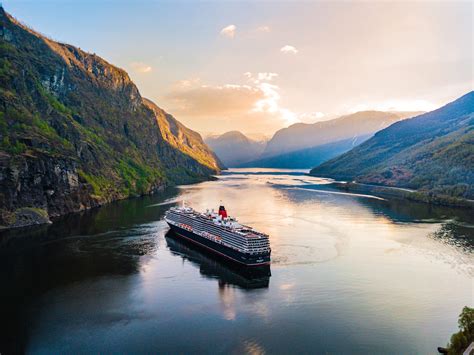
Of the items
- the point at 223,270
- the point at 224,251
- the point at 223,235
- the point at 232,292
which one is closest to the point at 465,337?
the point at 232,292

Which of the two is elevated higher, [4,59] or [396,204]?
[4,59]

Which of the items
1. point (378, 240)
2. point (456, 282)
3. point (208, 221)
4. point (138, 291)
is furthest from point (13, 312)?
point (378, 240)

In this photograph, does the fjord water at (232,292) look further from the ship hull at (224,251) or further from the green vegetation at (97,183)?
the green vegetation at (97,183)

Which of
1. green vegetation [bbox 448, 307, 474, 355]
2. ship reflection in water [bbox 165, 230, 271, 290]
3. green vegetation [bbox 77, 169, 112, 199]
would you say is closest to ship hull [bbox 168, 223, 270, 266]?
ship reflection in water [bbox 165, 230, 271, 290]

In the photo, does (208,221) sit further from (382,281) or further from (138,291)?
(382,281)

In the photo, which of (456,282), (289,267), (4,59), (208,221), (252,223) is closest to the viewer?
(456,282)

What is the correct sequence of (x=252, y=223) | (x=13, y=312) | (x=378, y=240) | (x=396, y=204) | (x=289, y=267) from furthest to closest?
(x=396, y=204) < (x=252, y=223) < (x=378, y=240) < (x=289, y=267) < (x=13, y=312)
